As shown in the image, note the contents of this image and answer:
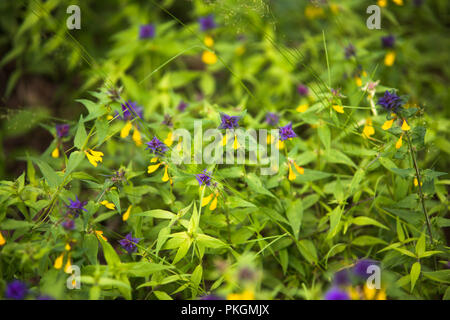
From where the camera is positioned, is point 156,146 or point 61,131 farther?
point 61,131

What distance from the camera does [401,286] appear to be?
1.42 m

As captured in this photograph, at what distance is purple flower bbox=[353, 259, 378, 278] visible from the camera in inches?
53.9

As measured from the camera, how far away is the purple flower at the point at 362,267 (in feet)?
4.49

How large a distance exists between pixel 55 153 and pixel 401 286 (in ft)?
4.78

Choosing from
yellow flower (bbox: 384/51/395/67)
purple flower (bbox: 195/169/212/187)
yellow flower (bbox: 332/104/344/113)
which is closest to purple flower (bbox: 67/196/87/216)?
purple flower (bbox: 195/169/212/187)

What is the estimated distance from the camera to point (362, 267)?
55.0 inches

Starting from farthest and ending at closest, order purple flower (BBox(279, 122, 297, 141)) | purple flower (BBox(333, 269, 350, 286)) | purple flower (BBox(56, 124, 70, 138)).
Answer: purple flower (BBox(56, 124, 70, 138)), purple flower (BBox(279, 122, 297, 141)), purple flower (BBox(333, 269, 350, 286))

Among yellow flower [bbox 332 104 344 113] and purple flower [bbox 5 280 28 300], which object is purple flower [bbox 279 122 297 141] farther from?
purple flower [bbox 5 280 28 300]

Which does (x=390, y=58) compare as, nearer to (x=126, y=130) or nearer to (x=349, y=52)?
(x=349, y=52)

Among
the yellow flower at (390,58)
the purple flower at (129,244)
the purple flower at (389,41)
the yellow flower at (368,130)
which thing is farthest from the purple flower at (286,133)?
the purple flower at (389,41)

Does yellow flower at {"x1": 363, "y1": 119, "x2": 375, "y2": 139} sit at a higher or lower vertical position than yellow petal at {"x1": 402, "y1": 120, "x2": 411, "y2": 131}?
higher

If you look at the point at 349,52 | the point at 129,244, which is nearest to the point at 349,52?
the point at 349,52
